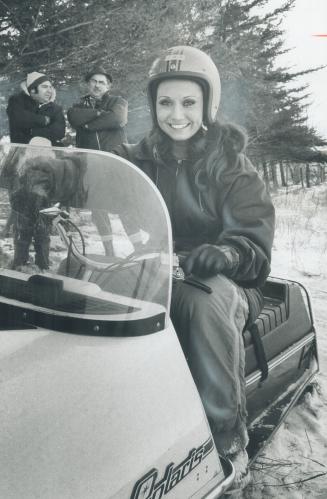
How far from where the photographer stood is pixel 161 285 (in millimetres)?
1274

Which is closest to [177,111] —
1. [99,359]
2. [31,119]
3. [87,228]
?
[87,228]

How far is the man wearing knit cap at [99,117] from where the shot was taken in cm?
429

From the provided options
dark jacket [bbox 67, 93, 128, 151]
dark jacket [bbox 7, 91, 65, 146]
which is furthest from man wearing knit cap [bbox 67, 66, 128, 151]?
dark jacket [bbox 7, 91, 65, 146]

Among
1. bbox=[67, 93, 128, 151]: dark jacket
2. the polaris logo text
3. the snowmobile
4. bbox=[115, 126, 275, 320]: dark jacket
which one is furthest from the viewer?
bbox=[67, 93, 128, 151]: dark jacket

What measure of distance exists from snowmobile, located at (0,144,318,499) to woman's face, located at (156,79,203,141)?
747 millimetres

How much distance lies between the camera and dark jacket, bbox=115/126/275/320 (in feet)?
5.73

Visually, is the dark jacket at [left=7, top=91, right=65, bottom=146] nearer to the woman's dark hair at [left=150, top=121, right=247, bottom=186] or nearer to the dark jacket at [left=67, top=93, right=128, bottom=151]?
the dark jacket at [left=67, top=93, right=128, bottom=151]

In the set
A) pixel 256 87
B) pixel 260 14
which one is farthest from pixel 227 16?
pixel 260 14

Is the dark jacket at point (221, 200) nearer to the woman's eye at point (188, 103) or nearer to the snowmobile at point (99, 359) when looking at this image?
the woman's eye at point (188, 103)

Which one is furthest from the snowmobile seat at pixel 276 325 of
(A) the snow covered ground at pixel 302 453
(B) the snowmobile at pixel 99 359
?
(B) the snowmobile at pixel 99 359

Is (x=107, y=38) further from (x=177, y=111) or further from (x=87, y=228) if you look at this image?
(x=87, y=228)

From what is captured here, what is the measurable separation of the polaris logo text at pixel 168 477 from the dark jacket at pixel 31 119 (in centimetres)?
355

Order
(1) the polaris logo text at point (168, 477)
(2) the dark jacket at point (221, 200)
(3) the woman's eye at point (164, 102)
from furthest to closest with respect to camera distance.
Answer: (3) the woman's eye at point (164, 102) → (2) the dark jacket at point (221, 200) → (1) the polaris logo text at point (168, 477)

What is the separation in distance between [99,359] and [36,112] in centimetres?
381
